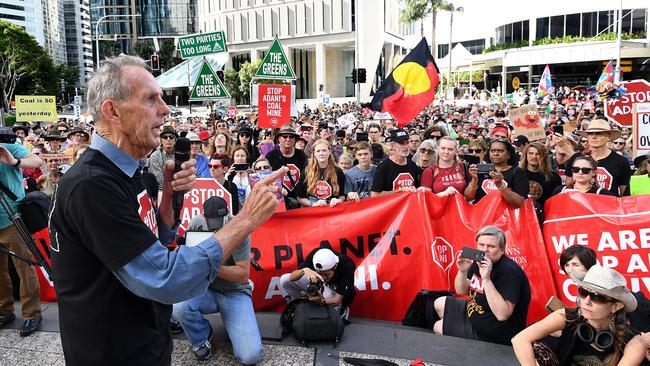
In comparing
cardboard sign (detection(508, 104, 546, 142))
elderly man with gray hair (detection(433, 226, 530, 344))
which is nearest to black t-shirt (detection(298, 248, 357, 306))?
elderly man with gray hair (detection(433, 226, 530, 344))

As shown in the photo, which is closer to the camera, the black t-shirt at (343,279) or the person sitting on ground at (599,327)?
the person sitting on ground at (599,327)

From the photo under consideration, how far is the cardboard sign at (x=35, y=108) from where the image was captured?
15.3 meters

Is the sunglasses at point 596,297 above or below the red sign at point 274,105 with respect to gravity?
below

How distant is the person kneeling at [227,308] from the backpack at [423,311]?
5.16 feet

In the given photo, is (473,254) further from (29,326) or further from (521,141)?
(521,141)

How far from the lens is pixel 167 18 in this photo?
4016 inches

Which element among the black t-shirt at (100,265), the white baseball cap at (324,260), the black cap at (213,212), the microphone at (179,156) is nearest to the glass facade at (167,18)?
the white baseball cap at (324,260)

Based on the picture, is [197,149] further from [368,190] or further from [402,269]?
[402,269]

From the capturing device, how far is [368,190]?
696 centimetres

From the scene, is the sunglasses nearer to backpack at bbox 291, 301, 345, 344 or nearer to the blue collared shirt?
backpack at bbox 291, 301, 345, 344

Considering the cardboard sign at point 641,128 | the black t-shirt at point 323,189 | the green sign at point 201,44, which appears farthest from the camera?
the green sign at point 201,44

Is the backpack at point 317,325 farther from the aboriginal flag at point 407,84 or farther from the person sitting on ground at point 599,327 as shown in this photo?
the aboriginal flag at point 407,84

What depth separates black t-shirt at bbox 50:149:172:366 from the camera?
5.33 ft

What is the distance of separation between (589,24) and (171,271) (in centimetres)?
6778
